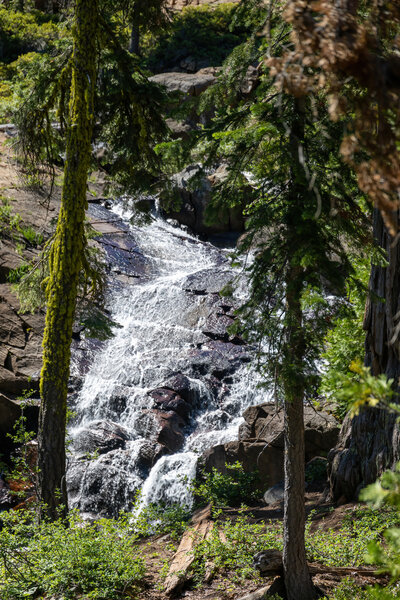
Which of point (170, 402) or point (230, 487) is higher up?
point (170, 402)

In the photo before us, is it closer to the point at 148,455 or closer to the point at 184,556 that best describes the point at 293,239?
the point at 184,556

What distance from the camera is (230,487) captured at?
9.95m

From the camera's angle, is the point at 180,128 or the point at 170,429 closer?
the point at 170,429

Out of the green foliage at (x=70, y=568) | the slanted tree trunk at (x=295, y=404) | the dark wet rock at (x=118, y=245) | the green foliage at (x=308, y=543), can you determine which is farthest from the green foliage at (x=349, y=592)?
the dark wet rock at (x=118, y=245)

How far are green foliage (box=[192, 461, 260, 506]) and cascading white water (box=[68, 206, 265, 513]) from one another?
2.30 ft

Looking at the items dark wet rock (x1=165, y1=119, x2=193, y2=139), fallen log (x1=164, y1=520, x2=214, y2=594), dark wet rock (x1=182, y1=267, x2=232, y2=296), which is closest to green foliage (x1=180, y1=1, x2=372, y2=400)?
fallen log (x1=164, y1=520, x2=214, y2=594)

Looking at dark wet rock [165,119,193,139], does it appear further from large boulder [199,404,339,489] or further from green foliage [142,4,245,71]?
large boulder [199,404,339,489]

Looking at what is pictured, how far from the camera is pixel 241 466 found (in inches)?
392

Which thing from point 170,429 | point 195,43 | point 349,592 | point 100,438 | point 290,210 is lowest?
point 349,592

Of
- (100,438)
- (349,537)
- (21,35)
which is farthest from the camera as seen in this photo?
(21,35)

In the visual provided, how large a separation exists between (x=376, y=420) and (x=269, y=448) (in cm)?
Answer: 314

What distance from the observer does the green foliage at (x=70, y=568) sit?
5.62m

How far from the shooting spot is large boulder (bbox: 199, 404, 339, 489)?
411 inches

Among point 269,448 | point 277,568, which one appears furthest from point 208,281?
point 277,568
